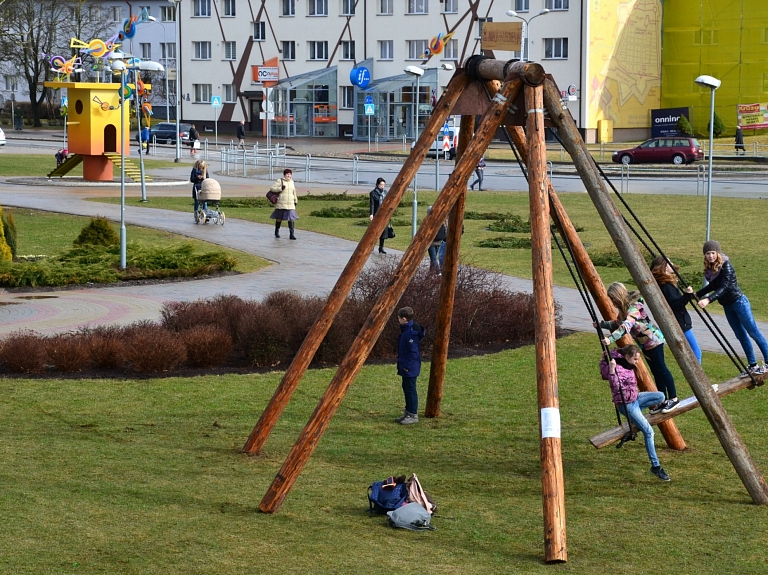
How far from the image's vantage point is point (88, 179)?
145 feet

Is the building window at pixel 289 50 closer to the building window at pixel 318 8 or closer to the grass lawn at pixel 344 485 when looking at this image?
the building window at pixel 318 8

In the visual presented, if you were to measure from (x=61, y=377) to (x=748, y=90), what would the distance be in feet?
208

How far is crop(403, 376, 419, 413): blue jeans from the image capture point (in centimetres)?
1121

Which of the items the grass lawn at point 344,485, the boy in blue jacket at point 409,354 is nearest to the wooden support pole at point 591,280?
the grass lawn at point 344,485

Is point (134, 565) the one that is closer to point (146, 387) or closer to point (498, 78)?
point (498, 78)

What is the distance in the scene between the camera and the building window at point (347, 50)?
3078 inches

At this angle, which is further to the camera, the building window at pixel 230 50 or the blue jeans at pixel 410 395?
the building window at pixel 230 50

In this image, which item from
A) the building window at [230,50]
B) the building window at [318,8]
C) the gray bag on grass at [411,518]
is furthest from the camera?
the building window at [230,50]

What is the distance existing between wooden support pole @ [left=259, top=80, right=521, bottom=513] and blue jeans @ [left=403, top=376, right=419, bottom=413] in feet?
8.66

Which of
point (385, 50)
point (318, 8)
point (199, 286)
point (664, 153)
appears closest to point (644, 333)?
point (199, 286)

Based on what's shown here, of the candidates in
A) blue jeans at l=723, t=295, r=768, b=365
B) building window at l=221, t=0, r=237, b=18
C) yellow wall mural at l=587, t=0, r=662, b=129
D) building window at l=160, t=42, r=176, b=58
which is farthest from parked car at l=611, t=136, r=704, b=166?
building window at l=160, t=42, r=176, b=58

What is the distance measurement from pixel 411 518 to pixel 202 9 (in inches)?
3129

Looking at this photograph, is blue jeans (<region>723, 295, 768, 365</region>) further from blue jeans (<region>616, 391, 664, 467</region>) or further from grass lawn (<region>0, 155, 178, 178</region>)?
grass lawn (<region>0, 155, 178, 178</region>)

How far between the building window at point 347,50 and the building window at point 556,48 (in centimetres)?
1525
